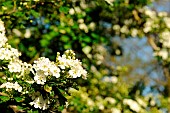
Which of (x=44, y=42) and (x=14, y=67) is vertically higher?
(x=44, y=42)

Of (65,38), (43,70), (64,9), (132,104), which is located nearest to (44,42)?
(65,38)

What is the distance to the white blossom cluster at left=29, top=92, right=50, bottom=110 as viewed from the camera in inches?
123

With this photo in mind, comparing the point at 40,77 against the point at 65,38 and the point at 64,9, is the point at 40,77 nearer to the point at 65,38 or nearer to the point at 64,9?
the point at 64,9

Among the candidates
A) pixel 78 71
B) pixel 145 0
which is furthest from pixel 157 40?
pixel 78 71

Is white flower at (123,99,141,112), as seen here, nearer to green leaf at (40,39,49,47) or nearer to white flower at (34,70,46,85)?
green leaf at (40,39,49,47)

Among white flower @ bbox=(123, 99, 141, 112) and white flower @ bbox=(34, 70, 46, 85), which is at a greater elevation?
white flower @ bbox=(123, 99, 141, 112)

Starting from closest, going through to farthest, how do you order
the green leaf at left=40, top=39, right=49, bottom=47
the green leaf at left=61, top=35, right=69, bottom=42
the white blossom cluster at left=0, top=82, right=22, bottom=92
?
the white blossom cluster at left=0, top=82, right=22, bottom=92
the green leaf at left=61, top=35, right=69, bottom=42
the green leaf at left=40, top=39, right=49, bottom=47

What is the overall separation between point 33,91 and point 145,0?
321 centimetres

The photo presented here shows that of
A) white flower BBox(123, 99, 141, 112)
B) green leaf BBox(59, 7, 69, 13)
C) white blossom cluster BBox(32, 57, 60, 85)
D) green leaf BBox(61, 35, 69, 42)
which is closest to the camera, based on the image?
white blossom cluster BBox(32, 57, 60, 85)

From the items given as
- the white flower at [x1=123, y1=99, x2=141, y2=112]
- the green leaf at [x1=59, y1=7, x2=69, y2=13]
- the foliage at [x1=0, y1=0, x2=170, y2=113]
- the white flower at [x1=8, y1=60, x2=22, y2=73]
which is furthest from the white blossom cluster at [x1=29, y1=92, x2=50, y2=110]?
the white flower at [x1=123, y1=99, x2=141, y2=112]

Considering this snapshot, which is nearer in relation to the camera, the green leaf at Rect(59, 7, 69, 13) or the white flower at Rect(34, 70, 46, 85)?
the white flower at Rect(34, 70, 46, 85)

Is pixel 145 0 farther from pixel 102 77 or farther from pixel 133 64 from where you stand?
pixel 133 64

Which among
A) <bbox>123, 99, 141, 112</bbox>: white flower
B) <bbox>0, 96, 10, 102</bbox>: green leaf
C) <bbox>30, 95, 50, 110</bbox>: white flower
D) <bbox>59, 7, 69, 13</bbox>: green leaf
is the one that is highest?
<bbox>123, 99, 141, 112</bbox>: white flower

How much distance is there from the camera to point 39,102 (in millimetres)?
3129
